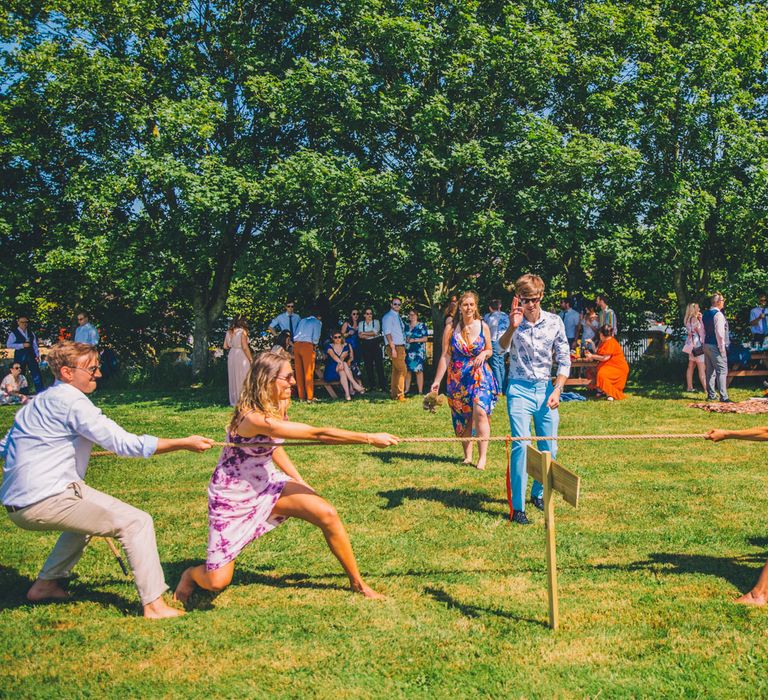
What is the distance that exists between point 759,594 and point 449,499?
3.14m

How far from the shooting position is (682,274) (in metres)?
18.5

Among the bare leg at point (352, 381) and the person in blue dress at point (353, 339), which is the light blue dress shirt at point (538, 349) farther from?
the person in blue dress at point (353, 339)

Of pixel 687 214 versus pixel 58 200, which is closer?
pixel 687 214

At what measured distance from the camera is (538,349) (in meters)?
6.57

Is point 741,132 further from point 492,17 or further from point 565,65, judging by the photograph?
point 492,17

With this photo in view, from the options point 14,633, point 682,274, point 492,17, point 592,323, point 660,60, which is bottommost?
point 14,633

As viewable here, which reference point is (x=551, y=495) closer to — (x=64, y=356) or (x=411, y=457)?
(x=64, y=356)

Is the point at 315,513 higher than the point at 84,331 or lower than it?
lower

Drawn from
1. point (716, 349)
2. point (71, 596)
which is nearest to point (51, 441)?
point (71, 596)

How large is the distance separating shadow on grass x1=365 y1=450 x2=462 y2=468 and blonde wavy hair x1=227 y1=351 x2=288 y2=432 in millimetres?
4443

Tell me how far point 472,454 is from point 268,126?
11.5 meters

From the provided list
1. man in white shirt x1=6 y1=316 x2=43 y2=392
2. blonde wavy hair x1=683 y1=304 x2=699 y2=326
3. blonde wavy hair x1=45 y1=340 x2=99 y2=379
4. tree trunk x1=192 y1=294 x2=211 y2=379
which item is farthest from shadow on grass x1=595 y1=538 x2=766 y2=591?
tree trunk x1=192 y1=294 x2=211 y2=379

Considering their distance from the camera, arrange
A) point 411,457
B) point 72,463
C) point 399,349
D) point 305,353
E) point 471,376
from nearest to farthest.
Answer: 1. point 72,463
2. point 471,376
3. point 411,457
4. point 399,349
5. point 305,353

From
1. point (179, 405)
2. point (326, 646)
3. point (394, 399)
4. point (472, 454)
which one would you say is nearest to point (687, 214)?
point (394, 399)
